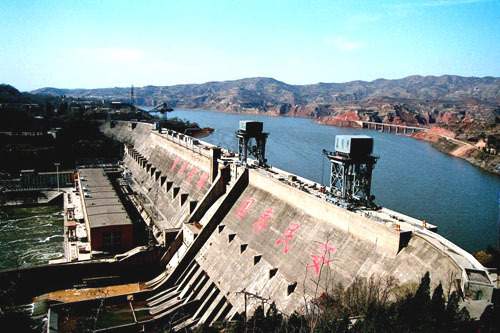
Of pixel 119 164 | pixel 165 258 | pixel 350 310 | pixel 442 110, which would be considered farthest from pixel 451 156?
pixel 442 110

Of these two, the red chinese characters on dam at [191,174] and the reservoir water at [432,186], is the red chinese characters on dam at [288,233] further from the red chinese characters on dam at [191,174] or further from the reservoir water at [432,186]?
the reservoir water at [432,186]

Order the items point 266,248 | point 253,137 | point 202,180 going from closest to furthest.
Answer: point 266,248 < point 253,137 < point 202,180

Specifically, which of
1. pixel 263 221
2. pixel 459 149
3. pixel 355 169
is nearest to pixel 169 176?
pixel 263 221

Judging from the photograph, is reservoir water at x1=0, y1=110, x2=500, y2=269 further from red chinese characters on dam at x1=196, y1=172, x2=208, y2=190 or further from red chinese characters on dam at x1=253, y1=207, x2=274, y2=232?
red chinese characters on dam at x1=253, y1=207, x2=274, y2=232

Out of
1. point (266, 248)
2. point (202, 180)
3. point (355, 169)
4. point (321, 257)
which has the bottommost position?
point (266, 248)

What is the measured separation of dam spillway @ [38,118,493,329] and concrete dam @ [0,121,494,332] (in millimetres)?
63

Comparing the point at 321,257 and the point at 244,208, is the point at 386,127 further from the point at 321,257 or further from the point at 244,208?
the point at 321,257

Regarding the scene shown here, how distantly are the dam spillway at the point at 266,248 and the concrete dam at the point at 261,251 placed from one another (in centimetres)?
6

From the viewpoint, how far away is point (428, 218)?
136 feet

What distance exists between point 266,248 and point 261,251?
1.34 feet

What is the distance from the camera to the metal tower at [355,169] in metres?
23.9

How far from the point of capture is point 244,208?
31375 mm

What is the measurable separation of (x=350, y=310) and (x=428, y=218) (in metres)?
27.9

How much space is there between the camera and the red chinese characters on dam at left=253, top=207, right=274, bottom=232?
92.8 feet
